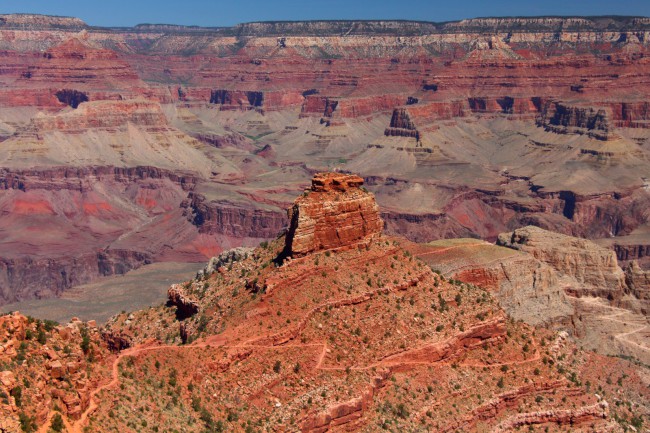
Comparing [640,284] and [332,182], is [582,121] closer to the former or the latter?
[640,284]

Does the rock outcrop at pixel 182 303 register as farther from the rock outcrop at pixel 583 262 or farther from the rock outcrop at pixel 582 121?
the rock outcrop at pixel 582 121

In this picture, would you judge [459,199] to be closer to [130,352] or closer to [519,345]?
[519,345]

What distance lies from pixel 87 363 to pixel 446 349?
14.4 metres

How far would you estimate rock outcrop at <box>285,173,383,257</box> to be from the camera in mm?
35625

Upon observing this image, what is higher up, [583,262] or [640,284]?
[583,262]

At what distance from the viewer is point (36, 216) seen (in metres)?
136

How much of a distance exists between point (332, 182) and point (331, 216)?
1.44 m

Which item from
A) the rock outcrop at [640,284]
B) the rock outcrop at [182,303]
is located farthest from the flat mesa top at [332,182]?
the rock outcrop at [640,284]

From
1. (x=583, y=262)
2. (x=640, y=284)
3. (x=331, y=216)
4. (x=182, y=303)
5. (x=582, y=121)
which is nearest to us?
(x=331, y=216)

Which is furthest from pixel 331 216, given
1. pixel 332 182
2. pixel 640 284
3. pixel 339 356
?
pixel 640 284

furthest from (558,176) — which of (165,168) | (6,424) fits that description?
(6,424)

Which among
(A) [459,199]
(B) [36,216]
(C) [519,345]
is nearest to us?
(C) [519,345]

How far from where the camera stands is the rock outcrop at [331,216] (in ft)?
117

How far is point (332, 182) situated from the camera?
1442 inches
